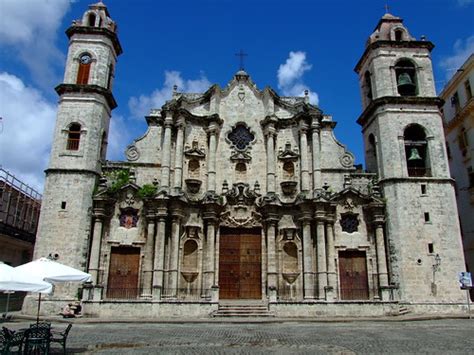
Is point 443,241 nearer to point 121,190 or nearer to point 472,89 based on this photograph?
point 472,89

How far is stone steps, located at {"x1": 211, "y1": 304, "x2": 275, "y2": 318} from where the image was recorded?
64.2ft

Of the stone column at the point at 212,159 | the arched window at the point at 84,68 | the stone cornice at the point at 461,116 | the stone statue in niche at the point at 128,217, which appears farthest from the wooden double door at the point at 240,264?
the stone cornice at the point at 461,116

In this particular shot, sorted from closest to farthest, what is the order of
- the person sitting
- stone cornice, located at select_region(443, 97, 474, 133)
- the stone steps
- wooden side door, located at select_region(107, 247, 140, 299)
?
1. the person sitting
2. the stone steps
3. wooden side door, located at select_region(107, 247, 140, 299)
4. stone cornice, located at select_region(443, 97, 474, 133)

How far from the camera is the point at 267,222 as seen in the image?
23.3m

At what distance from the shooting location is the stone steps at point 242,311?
19.6m

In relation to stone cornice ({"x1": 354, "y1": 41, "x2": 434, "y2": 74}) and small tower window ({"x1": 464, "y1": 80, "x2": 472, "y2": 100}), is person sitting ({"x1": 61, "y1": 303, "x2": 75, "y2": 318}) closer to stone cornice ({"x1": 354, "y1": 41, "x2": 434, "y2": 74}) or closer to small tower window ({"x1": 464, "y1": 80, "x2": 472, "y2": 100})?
stone cornice ({"x1": 354, "y1": 41, "x2": 434, "y2": 74})

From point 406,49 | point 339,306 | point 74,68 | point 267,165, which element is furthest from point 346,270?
point 74,68

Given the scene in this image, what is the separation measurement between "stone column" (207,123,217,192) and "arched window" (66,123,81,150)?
7445 millimetres

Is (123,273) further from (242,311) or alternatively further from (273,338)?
(273,338)

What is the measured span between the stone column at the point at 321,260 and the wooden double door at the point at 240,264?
3.21m

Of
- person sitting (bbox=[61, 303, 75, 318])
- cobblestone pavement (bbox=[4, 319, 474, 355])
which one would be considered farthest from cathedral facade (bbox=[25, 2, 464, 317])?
cobblestone pavement (bbox=[4, 319, 474, 355])

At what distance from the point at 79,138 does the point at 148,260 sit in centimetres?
796

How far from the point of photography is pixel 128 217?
23.3 m

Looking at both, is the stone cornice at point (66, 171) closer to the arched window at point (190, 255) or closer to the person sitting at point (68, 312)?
the arched window at point (190, 255)
